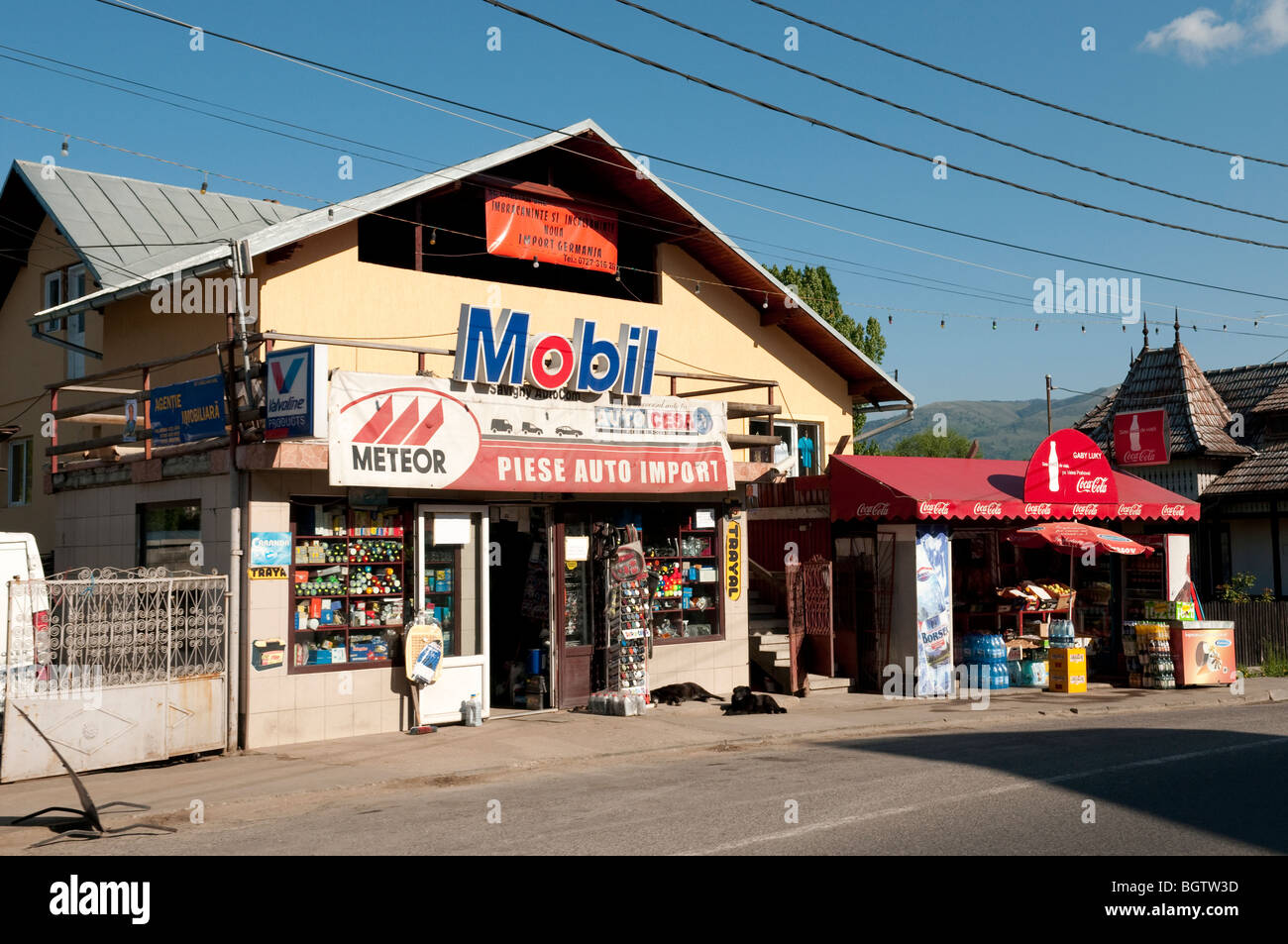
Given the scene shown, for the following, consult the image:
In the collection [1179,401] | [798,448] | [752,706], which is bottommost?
[752,706]

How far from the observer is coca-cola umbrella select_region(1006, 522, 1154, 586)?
20.2 metres

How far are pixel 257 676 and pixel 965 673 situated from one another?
1222 centimetres

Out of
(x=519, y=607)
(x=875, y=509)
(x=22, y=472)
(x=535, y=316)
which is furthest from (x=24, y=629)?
(x=875, y=509)

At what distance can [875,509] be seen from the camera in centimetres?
1903

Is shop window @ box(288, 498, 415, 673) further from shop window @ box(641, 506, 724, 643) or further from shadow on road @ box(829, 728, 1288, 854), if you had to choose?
shadow on road @ box(829, 728, 1288, 854)

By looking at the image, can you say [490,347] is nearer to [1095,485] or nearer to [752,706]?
[752,706]

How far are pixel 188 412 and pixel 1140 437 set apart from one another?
73.2 feet

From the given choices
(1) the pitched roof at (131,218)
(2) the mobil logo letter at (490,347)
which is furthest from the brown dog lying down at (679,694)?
(1) the pitched roof at (131,218)

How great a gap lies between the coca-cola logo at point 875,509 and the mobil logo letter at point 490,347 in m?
6.65

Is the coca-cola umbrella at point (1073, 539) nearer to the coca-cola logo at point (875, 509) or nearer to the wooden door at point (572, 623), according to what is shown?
the coca-cola logo at point (875, 509)
